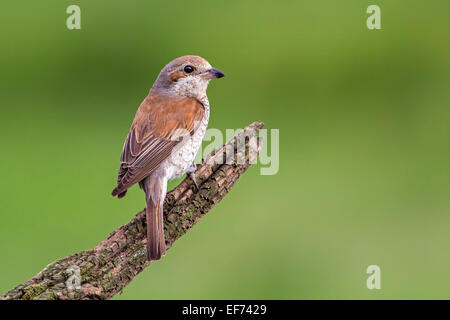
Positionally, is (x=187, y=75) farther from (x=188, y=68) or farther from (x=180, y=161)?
(x=180, y=161)

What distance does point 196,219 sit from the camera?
3.54 meters

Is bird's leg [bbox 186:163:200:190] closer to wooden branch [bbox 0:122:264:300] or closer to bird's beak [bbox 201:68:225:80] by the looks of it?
wooden branch [bbox 0:122:264:300]

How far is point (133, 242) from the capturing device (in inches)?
128

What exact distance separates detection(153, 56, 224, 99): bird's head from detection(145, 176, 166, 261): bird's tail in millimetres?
819

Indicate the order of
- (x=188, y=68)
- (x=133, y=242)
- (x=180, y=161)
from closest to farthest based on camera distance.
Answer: (x=133, y=242)
(x=180, y=161)
(x=188, y=68)

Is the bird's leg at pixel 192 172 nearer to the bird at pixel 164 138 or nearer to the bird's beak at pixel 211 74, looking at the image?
the bird at pixel 164 138

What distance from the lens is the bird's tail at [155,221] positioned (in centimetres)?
315

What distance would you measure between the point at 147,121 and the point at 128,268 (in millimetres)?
1117

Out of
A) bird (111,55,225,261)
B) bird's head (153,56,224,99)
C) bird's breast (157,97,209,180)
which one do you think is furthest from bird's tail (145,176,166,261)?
bird's head (153,56,224,99)

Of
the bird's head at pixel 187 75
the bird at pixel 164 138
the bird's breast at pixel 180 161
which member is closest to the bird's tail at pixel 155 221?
the bird at pixel 164 138

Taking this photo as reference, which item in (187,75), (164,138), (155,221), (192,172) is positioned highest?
(187,75)

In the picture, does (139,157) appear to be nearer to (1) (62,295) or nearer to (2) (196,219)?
(2) (196,219)

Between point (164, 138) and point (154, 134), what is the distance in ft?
0.22

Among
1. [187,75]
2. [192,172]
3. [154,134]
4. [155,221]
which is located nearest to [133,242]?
[155,221]
